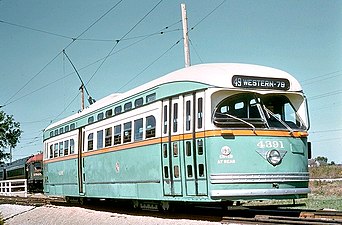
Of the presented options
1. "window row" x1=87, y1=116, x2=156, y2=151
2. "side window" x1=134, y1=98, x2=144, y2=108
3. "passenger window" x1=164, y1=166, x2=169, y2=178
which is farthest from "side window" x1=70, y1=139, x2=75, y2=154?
"passenger window" x1=164, y1=166, x2=169, y2=178

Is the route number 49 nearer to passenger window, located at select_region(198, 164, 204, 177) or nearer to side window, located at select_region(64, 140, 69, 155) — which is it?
passenger window, located at select_region(198, 164, 204, 177)

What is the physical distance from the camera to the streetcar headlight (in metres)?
11.1

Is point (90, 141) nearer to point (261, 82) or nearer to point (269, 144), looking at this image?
point (261, 82)

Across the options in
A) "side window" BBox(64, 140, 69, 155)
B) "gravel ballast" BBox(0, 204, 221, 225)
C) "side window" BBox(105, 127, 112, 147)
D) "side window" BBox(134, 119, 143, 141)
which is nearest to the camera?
"gravel ballast" BBox(0, 204, 221, 225)

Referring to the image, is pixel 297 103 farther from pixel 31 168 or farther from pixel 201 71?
pixel 31 168

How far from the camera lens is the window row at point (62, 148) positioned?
19.6 m

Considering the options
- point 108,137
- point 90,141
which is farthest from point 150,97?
point 90,141

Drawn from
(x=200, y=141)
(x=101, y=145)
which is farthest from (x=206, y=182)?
(x=101, y=145)

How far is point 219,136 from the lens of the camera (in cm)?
1104

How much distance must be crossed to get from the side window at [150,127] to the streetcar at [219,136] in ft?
0.08

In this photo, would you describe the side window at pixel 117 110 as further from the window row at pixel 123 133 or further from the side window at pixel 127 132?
the side window at pixel 127 132

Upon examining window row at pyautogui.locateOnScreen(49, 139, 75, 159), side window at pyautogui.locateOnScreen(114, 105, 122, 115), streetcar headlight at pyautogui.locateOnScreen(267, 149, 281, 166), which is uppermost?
side window at pyautogui.locateOnScreen(114, 105, 122, 115)

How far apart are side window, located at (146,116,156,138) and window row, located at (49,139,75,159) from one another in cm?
667

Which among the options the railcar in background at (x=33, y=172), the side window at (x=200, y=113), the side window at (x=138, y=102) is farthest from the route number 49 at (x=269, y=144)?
the railcar in background at (x=33, y=172)
